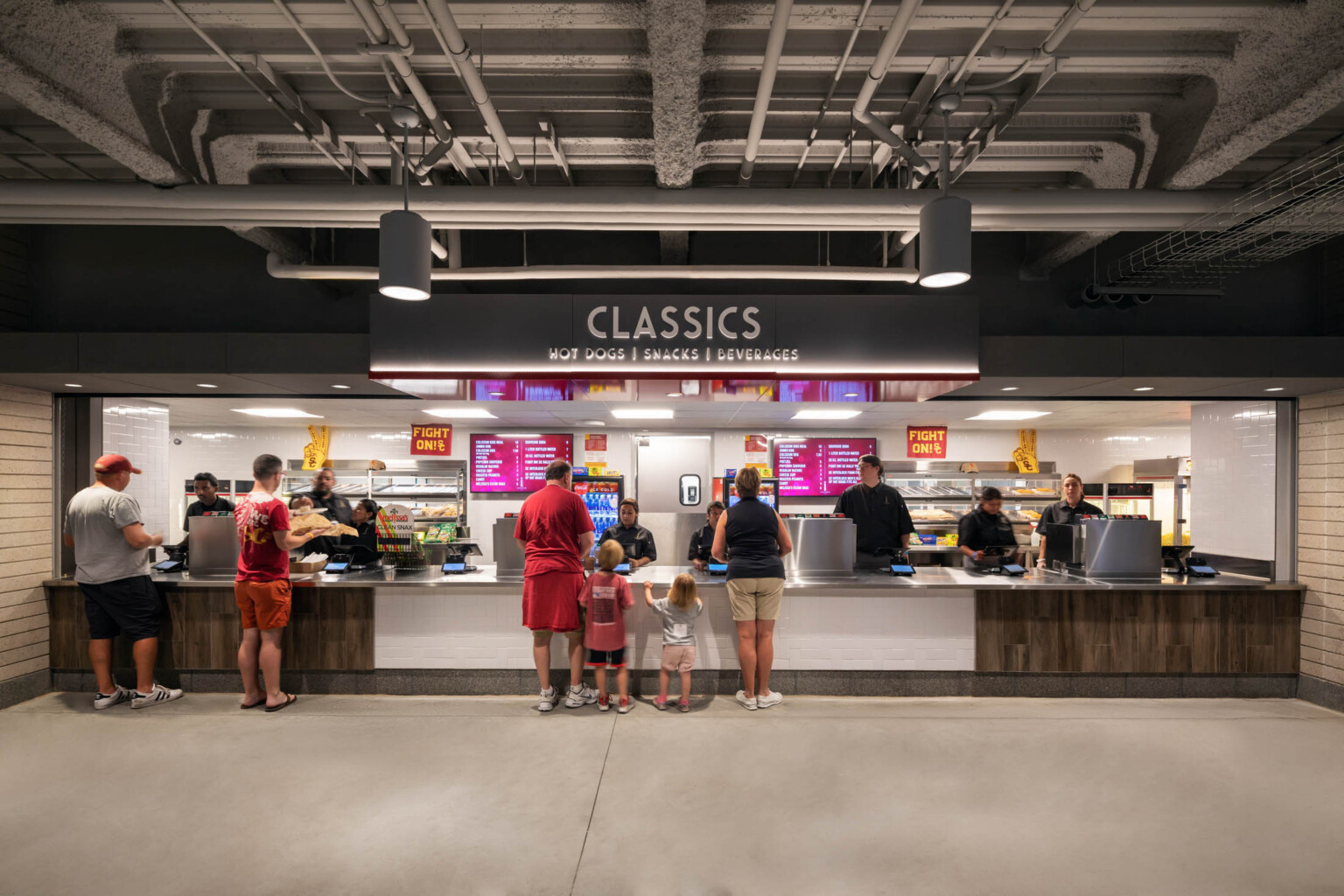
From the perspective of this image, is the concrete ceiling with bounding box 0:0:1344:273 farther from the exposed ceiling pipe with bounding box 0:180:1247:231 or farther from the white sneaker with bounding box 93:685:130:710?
the white sneaker with bounding box 93:685:130:710

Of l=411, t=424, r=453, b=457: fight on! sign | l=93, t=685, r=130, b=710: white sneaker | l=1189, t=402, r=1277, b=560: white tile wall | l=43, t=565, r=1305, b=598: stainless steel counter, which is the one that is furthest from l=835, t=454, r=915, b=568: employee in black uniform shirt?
l=93, t=685, r=130, b=710: white sneaker

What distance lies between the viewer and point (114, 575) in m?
4.53

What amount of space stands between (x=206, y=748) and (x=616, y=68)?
4.60m

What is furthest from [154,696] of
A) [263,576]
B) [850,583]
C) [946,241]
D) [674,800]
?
[946,241]

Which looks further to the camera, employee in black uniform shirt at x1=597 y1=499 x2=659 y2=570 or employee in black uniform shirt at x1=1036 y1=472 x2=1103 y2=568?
employee in black uniform shirt at x1=1036 y1=472 x2=1103 y2=568

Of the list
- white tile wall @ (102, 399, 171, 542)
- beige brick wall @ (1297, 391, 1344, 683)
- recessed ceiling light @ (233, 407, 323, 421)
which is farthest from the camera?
recessed ceiling light @ (233, 407, 323, 421)

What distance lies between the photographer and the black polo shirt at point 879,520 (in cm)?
539

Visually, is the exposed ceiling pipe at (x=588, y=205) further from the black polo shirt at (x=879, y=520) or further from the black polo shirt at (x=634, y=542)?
the black polo shirt at (x=634, y=542)

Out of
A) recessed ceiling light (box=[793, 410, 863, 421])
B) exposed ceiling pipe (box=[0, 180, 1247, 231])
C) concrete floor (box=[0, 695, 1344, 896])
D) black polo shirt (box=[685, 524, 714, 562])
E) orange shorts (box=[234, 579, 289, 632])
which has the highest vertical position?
exposed ceiling pipe (box=[0, 180, 1247, 231])

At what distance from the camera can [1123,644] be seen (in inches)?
189

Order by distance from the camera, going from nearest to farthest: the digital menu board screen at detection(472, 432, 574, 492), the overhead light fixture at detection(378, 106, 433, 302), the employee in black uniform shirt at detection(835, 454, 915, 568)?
the overhead light fixture at detection(378, 106, 433, 302) → the employee in black uniform shirt at detection(835, 454, 915, 568) → the digital menu board screen at detection(472, 432, 574, 492)

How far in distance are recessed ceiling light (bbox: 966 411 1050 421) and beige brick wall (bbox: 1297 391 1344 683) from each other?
2345mm

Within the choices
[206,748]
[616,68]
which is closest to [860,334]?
[616,68]

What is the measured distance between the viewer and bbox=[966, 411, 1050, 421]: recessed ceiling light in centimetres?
721
